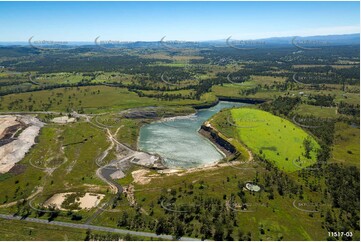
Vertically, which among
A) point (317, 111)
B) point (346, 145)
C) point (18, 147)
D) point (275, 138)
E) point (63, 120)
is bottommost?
point (346, 145)

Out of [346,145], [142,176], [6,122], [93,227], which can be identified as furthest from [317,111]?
[6,122]

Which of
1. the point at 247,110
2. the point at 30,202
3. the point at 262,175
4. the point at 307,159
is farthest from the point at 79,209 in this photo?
the point at 247,110

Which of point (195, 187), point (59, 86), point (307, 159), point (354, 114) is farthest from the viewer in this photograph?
point (59, 86)

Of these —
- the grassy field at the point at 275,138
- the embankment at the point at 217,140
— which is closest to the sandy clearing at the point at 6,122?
the embankment at the point at 217,140

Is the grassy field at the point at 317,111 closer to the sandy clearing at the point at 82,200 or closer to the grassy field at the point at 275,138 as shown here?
the grassy field at the point at 275,138

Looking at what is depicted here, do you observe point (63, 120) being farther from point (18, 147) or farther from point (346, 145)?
point (346, 145)

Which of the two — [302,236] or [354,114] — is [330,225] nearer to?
[302,236]
